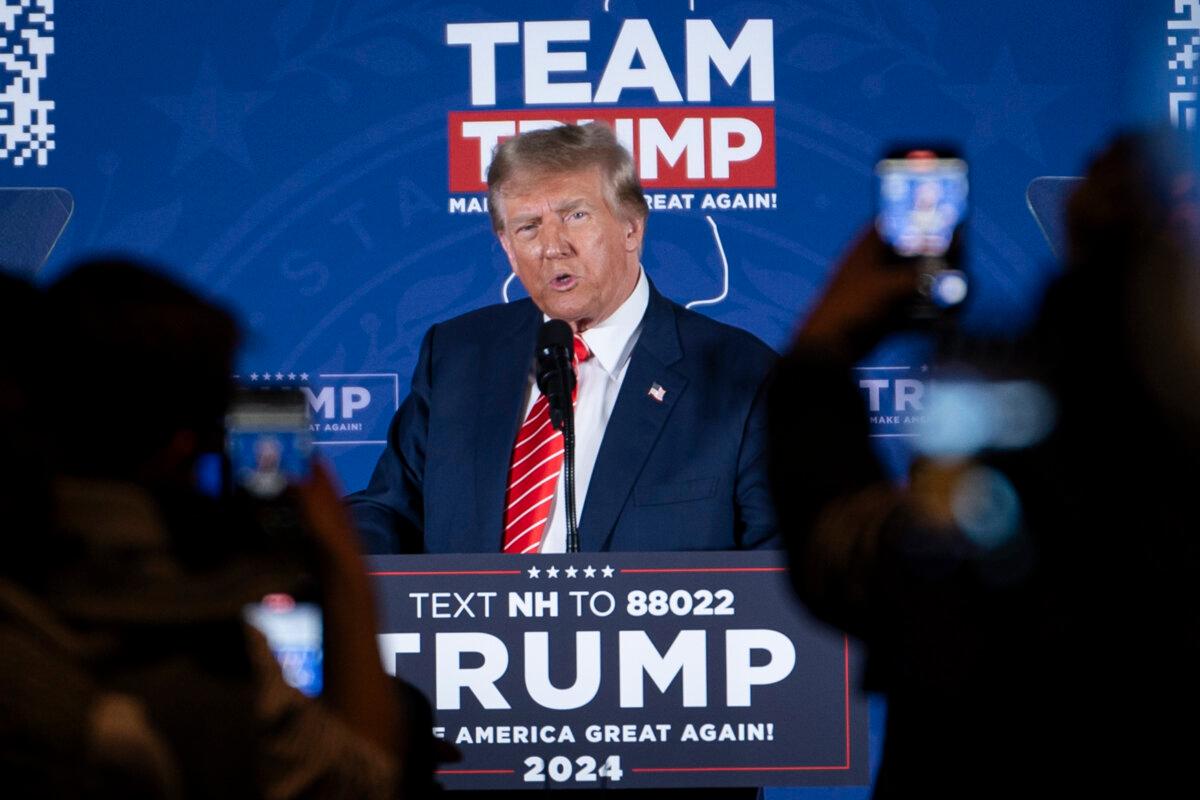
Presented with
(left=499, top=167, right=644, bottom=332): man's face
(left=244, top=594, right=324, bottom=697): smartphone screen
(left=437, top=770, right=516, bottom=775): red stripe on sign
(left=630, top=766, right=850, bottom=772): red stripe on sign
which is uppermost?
(left=499, top=167, right=644, bottom=332): man's face

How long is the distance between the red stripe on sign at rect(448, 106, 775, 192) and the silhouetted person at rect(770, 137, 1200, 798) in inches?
125

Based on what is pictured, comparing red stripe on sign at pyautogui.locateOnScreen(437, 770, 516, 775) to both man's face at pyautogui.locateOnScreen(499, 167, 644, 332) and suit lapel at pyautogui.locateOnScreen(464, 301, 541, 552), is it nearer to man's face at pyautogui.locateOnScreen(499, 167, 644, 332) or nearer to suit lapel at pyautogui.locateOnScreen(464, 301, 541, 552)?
suit lapel at pyautogui.locateOnScreen(464, 301, 541, 552)

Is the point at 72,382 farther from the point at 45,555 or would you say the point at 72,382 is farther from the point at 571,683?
the point at 571,683

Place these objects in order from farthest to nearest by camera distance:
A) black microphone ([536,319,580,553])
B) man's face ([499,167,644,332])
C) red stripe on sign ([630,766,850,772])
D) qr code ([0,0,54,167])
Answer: qr code ([0,0,54,167]) → man's face ([499,167,644,332]) → black microphone ([536,319,580,553]) → red stripe on sign ([630,766,850,772])

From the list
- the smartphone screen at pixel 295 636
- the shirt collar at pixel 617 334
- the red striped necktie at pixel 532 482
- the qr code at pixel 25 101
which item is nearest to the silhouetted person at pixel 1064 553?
the smartphone screen at pixel 295 636

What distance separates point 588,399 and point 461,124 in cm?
96

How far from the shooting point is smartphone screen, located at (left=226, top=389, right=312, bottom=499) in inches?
58.7

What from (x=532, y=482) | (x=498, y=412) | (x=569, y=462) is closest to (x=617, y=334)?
(x=498, y=412)

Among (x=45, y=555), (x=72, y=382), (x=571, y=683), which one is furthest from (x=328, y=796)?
(x=571, y=683)

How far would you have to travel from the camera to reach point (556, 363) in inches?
131

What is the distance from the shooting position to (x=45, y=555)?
134 cm

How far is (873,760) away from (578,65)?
2.14 metres

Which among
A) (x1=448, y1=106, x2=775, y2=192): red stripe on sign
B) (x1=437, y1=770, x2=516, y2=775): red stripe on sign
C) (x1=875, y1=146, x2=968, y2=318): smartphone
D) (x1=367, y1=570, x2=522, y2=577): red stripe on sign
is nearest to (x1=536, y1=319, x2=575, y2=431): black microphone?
(x1=367, y1=570, x2=522, y2=577): red stripe on sign

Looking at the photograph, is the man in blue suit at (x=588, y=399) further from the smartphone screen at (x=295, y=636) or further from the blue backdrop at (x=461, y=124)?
the smartphone screen at (x=295, y=636)
